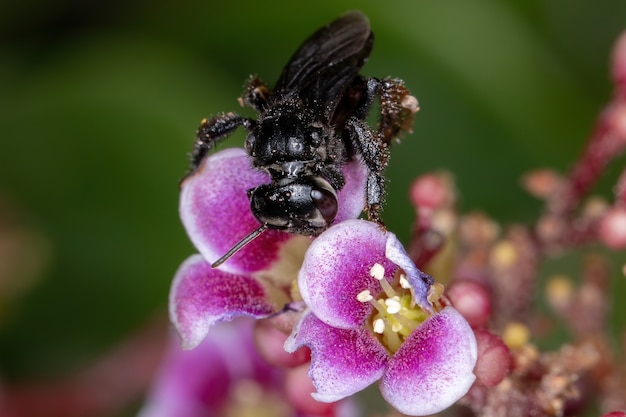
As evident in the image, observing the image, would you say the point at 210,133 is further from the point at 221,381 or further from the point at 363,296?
the point at 221,381

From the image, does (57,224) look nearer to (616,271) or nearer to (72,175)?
(72,175)

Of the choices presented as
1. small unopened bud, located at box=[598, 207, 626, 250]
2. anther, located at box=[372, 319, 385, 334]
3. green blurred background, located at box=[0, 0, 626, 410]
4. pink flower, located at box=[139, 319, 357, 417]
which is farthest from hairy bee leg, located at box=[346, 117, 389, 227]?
green blurred background, located at box=[0, 0, 626, 410]

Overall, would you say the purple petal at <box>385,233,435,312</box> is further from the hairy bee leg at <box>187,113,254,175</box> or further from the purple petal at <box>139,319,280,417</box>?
the purple petal at <box>139,319,280,417</box>

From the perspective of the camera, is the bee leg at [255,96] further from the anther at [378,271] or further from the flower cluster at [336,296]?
the anther at [378,271]

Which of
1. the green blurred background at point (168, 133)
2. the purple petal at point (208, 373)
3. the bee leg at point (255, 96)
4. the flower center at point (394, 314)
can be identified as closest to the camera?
the flower center at point (394, 314)

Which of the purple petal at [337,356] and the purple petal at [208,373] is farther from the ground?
the purple petal at [337,356]

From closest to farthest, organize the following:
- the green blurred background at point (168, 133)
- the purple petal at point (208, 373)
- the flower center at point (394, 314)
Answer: the flower center at point (394, 314)
the purple petal at point (208, 373)
the green blurred background at point (168, 133)

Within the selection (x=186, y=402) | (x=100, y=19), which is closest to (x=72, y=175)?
(x=100, y=19)

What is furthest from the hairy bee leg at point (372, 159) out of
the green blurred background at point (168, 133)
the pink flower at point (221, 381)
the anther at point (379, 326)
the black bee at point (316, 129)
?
the green blurred background at point (168, 133)
